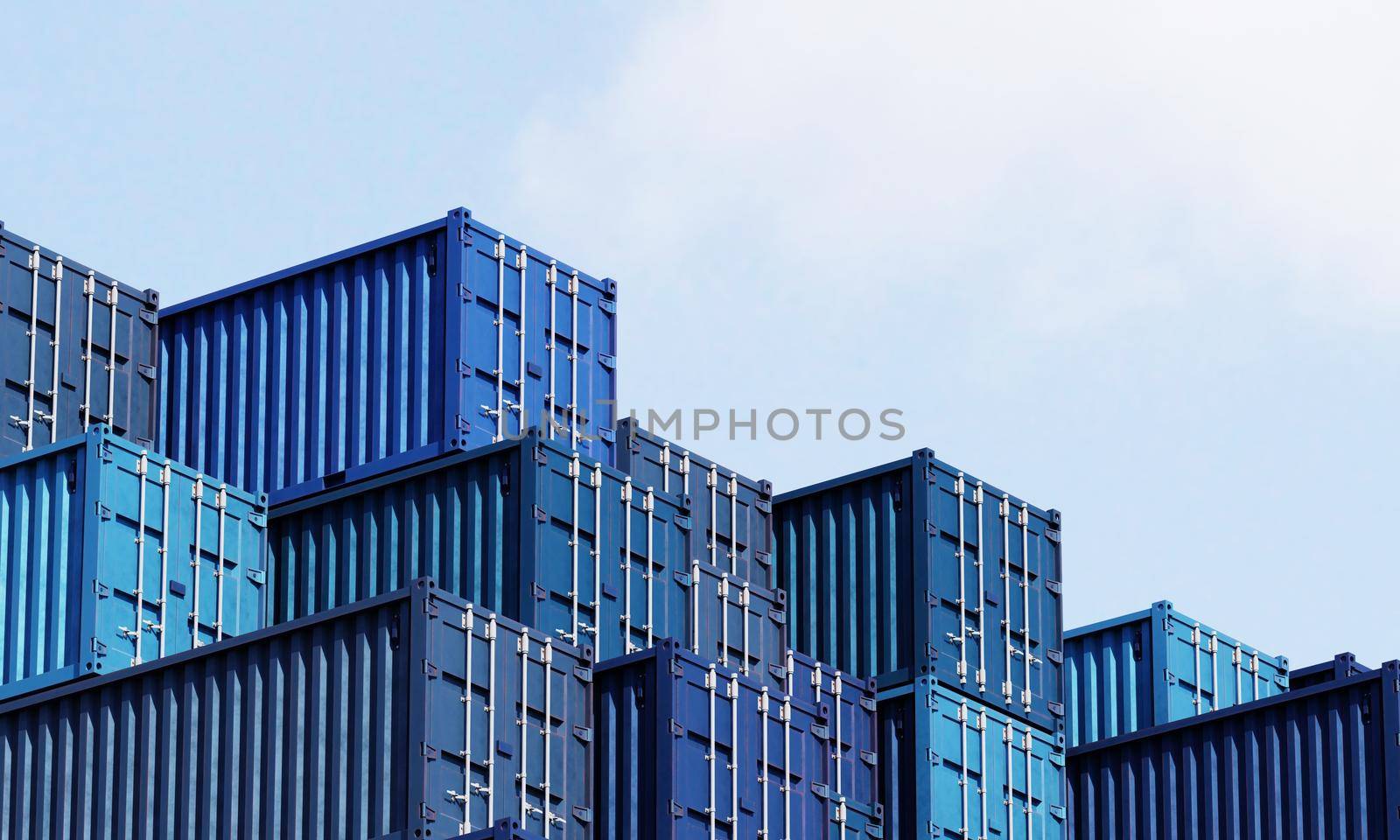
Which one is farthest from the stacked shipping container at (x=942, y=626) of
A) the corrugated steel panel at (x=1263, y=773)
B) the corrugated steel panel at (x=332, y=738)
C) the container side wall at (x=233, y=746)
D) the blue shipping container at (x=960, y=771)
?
the container side wall at (x=233, y=746)

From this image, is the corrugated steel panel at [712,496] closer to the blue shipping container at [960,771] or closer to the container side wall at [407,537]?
the blue shipping container at [960,771]

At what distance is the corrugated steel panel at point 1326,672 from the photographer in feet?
167

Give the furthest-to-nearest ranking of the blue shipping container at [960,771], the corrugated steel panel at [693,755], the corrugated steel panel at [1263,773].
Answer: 1. the blue shipping container at [960,771]
2. the corrugated steel panel at [1263,773]
3. the corrugated steel panel at [693,755]

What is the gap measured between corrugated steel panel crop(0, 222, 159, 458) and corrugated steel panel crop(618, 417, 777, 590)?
6079 mm

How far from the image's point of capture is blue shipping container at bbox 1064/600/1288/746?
52.3m

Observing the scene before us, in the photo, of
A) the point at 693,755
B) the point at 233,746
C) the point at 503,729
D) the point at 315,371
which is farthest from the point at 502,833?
the point at 315,371

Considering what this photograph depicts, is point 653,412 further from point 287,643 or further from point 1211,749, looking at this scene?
point 287,643

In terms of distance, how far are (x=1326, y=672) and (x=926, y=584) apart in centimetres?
693

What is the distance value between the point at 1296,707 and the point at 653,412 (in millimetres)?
10063

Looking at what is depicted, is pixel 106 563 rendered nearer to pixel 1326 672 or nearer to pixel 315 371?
pixel 315 371

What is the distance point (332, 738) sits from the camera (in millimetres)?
38594

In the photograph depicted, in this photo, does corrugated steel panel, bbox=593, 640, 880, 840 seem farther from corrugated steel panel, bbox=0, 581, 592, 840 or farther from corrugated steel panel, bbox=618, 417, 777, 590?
corrugated steel panel, bbox=618, 417, 777, 590

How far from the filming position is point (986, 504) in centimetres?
5016

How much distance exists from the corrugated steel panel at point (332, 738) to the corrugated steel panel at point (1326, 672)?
1422 centimetres
